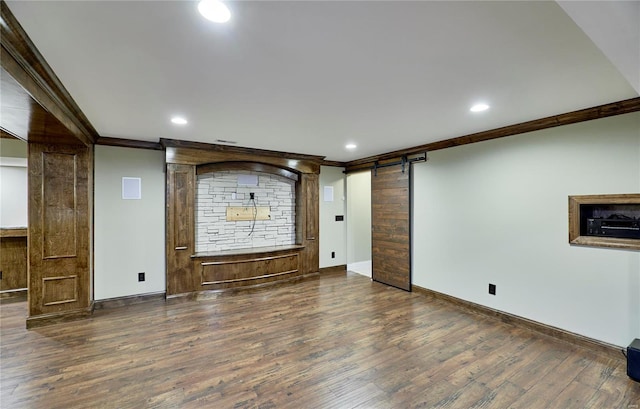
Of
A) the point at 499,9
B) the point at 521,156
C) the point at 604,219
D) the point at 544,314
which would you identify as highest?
the point at 499,9

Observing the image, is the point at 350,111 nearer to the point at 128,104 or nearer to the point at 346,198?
the point at 128,104

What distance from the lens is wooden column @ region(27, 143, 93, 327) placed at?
330 cm

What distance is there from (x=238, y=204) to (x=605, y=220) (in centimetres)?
489

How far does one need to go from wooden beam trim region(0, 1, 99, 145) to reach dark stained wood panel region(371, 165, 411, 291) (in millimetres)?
4304

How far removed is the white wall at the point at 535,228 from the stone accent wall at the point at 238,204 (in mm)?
2606

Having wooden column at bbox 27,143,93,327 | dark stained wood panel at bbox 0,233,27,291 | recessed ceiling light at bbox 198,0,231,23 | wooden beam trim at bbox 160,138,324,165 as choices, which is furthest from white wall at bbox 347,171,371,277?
dark stained wood panel at bbox 0,233,27,291

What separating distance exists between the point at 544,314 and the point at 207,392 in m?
3.52

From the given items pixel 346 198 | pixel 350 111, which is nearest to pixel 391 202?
pixel 346 198

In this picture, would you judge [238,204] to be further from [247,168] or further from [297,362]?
[297,362]

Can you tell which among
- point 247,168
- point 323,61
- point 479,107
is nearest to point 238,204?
point 247,168

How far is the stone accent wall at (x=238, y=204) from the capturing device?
479 cm

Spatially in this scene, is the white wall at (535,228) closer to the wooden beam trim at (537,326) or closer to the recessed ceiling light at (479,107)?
the wooden beam trim at (537,326)

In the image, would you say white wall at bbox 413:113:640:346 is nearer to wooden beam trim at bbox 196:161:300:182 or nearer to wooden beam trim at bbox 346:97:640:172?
wooden beam trim at bbox 346:97:640:172

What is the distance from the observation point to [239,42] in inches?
64.4
